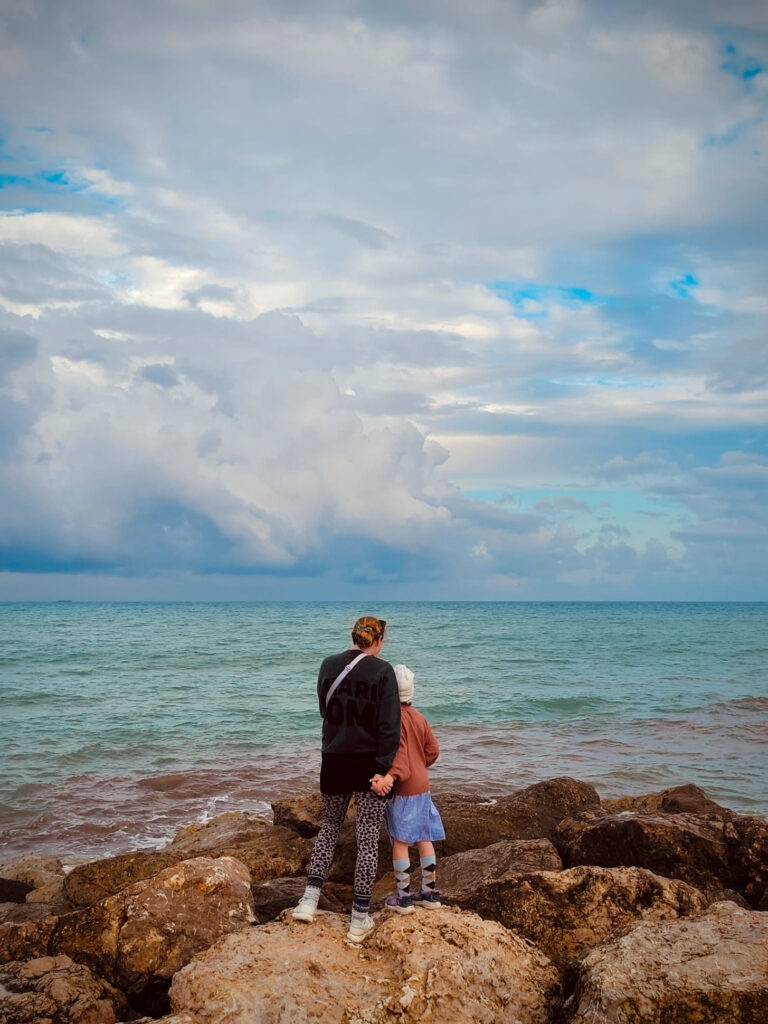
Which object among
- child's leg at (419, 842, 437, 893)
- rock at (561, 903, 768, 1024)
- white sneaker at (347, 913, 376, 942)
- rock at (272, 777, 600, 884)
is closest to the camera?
rock at (561, 903, 768, 1024)

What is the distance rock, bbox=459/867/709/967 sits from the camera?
18.5 feet

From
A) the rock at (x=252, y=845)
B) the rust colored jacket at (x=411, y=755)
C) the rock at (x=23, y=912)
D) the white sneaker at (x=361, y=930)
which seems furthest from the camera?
the rock at (x=252, y=845)

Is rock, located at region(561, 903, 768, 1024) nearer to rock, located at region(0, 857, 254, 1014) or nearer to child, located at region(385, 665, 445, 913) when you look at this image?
child, located at region(385, 665, 445, 913)

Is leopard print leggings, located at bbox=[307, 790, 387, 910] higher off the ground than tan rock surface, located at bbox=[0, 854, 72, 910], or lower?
higher

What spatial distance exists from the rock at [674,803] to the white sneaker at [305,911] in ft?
15.1

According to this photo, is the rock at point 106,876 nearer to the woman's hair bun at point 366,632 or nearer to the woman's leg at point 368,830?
the woman's leg at point 368,830

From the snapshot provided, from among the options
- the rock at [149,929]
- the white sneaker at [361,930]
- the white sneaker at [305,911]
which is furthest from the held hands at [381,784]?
the rock at [149,929]

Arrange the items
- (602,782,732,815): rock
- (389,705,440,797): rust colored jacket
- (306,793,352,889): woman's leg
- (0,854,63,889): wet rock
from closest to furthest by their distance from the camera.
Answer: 1. (306,793,352,889): woman's leg
2. (389,705,440,797): rust colored jacket
3. (602,782,732,815): rock
4. (0,854,63,889): wet rock

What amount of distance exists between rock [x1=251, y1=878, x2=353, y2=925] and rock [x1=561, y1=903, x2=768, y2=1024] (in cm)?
238

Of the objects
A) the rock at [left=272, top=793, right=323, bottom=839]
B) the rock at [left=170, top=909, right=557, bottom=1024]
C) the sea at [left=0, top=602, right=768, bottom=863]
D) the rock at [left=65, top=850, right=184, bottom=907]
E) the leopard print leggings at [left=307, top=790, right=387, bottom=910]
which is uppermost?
the leopard print leggings at [left=307, top=790, right=387, bottom=910]

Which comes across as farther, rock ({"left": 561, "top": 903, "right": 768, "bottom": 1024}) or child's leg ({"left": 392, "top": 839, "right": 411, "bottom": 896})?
child's leg ({"left": 392, "top": 839, "right": 411, "bottom": 896})

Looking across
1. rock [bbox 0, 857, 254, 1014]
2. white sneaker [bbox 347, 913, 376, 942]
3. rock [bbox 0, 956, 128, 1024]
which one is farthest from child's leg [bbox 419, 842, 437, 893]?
Result: rock [bbox 0, 956, 128, 1024]

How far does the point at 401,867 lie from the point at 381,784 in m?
0.86

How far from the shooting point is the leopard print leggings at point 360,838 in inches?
208
